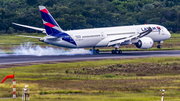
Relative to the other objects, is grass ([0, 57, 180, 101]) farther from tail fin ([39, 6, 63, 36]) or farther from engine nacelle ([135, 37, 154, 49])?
tail fin ([39, 6, 63, 36])

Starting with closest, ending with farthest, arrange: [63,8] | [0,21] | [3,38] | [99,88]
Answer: [99,88] → [3,38] → [0,21] → [63,8]

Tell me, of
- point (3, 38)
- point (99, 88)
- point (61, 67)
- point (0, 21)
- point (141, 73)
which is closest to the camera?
point (99, 88)

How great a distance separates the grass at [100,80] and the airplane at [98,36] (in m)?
Result: 10.9

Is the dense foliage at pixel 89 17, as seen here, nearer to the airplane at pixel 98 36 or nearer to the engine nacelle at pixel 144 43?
the airplane at pixel 98 36

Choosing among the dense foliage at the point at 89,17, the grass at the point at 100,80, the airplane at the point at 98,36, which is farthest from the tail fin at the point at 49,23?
the dense foliage at the point at 89,17

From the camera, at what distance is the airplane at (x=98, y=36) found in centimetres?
5694

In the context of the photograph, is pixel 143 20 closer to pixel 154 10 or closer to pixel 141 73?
pixel 154 10

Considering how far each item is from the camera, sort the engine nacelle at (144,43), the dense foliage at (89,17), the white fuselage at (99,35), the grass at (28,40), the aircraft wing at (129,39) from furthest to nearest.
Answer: the dense foliage at (89,17) < the grass at (28,40) < the engine nacelle at (144,43) < the aircraft wing at (129,39) < the white fuselage at (99,35)

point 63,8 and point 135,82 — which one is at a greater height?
point 63,8

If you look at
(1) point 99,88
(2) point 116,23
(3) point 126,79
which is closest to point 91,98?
(1) point 99,88

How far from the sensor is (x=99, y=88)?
30.1 m

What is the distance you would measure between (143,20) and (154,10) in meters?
7.65

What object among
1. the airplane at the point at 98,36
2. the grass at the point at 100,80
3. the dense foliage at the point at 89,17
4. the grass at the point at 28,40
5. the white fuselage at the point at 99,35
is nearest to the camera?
the grass at the point at 100,80

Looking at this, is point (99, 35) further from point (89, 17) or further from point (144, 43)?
point (89, 17)
